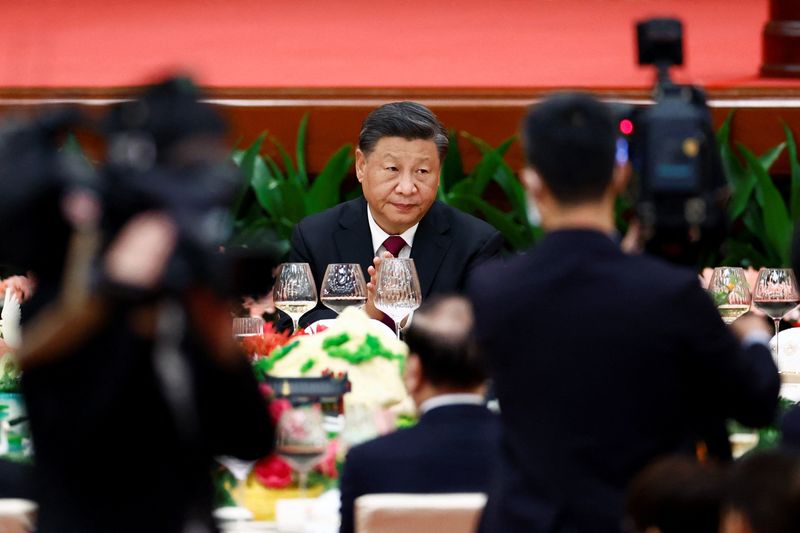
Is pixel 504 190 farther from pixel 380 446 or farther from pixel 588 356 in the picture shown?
pixel 588 356

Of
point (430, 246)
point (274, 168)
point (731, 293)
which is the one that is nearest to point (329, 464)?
point (731, 293)

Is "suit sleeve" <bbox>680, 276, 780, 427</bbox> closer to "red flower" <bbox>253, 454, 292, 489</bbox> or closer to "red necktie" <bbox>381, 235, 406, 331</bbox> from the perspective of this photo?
"red flower" <bbox>253, 454, 292, 489</bbox>

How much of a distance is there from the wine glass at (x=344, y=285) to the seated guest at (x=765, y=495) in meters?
1.65

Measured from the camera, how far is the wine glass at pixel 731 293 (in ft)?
9.84

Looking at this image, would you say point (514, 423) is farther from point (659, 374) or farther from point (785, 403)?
point (785, 403)

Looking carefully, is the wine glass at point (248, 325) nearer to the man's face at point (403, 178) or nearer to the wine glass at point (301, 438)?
→ the man's face at point (403, 178)

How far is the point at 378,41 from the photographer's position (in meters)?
6.75

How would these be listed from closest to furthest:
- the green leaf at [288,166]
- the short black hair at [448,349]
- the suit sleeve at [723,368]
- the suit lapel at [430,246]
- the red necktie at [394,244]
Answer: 1. the suit sleeve at [723,368]
2. the short black hair at [448,349]
3. the suit lapel at [430,246]
4. the red necktie at [394,244]
5. the green leaf at [288,166]

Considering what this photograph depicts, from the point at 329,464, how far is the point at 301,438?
0.45 ft

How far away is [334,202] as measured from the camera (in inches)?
187

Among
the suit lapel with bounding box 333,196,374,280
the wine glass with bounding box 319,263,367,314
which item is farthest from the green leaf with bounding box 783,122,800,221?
the wine glass with bounding box 319,263,367,314

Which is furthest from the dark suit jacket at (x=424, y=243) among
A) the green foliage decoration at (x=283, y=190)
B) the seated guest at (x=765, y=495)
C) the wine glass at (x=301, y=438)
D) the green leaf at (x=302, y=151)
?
the seated guest at (x=765, y=495)

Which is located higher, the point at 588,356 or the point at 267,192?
the point at 588,356

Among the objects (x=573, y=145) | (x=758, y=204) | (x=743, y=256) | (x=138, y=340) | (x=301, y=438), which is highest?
(x=573, y=145)
